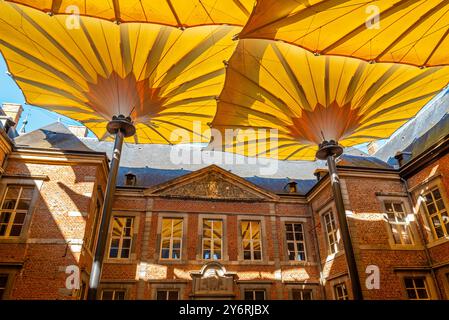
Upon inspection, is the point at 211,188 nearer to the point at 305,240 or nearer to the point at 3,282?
the point at 305,240

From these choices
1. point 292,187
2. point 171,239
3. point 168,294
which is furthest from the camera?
point 292,187

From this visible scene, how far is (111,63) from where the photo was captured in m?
10.2

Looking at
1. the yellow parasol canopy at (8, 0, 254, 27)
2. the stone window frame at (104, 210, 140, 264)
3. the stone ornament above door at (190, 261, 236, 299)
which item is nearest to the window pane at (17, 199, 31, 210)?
the stone window frame at (104, 210, 140, 264)

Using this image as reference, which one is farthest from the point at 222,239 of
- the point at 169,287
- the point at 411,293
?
the point at 411,293

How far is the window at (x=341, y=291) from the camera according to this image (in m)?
13.0

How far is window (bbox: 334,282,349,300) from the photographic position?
13.0 m

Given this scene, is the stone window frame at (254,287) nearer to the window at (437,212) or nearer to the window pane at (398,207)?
the window pane at (398,207)

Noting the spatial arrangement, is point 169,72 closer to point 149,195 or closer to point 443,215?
point 149,195

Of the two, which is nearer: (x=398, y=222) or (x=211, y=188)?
(x=398, y=222)

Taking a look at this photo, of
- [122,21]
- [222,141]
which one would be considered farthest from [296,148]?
[122,21]

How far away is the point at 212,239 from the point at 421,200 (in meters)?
9.28

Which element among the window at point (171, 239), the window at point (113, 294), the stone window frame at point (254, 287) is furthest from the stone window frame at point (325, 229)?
the window at point (113, 294)

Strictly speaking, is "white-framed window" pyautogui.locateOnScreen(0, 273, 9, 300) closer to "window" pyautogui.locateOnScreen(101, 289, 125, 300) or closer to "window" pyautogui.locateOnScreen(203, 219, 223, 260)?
"window" pyautogui.locateOnScreen(101, 289, 125, 300)

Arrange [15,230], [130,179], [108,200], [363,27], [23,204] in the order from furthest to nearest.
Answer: [130,179] → [23,204] → [15,230] → [108,200] → [363,27]
